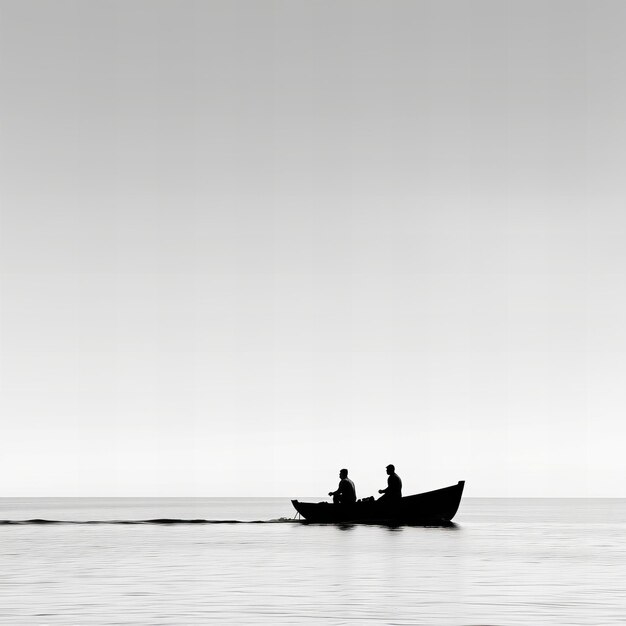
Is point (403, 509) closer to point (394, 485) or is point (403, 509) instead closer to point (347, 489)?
point (394, 485)

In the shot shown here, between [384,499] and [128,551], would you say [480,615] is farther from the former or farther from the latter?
[384,499]

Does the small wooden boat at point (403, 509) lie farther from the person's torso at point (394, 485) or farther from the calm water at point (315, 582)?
the calm water at point (315, 582)

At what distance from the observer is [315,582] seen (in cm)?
3045

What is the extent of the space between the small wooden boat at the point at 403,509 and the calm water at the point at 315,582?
398 cm

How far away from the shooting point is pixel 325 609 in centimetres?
2391

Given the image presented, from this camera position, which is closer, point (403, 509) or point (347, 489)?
point (347, 489)

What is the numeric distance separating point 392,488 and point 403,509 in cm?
202

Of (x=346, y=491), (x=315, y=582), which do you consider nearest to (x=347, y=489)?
(x=346, y=491)

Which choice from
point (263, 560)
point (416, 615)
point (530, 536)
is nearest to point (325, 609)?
point (416, 615)

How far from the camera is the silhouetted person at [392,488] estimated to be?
55.2 m

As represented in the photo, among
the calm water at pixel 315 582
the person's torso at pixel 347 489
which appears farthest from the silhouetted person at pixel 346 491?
the calm water at pixel 315 582

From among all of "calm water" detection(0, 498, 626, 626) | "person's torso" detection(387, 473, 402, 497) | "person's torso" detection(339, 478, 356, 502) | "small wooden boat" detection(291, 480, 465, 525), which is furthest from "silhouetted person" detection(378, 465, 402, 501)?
"calm water" detection(0, 498, 626, 626)

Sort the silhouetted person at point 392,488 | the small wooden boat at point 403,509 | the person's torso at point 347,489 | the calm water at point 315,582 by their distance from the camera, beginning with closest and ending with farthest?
1. the calm water at point 315,582
2. the silhouetted person at point 392,488
3. the person's torso at point 347,489
4. the small wooden boat at point 403,509

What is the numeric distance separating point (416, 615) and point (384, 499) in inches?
1340
